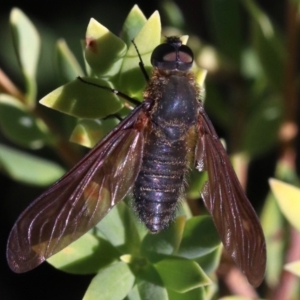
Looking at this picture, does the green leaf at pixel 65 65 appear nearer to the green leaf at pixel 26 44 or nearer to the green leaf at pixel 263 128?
the green leaf at pixel 26 44

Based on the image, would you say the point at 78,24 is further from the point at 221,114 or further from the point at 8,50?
the point at 221,114

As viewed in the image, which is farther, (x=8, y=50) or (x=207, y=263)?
(x=8, y=50)

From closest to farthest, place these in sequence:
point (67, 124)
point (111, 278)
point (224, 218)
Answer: point (111, 278), point (224, 218), point (67, 124)

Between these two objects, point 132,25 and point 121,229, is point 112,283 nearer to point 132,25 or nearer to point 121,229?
point 121,229

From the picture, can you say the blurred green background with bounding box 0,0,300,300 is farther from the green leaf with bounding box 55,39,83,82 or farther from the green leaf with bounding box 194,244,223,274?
the green leaf with bounding box 194,244,223,274

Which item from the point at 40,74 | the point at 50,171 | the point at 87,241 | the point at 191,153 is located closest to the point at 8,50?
the point at 40,74

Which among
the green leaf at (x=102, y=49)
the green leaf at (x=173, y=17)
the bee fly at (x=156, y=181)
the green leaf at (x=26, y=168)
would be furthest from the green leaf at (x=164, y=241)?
the green leaf at (x=173, y=17)

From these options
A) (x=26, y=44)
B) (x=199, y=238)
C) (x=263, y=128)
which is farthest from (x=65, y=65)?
(x=263, y=128)

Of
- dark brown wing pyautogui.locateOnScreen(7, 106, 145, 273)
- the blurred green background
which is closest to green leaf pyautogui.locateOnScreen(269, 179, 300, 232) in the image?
dark brown wing pyautogui.locateOnScreen(7, 106, 145, 273)
